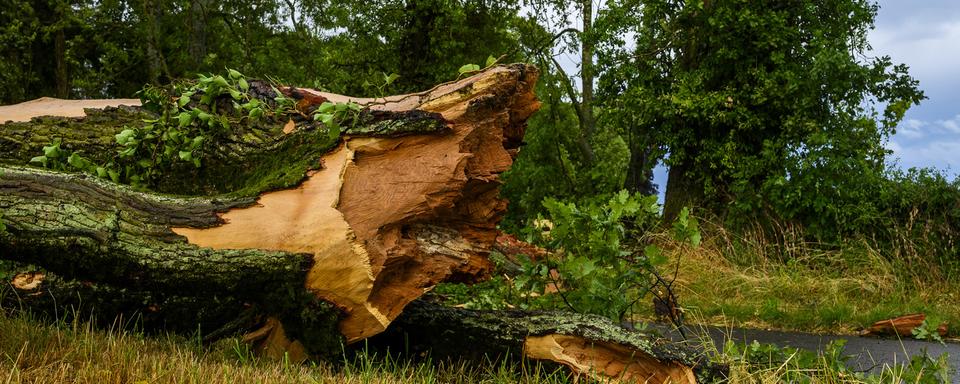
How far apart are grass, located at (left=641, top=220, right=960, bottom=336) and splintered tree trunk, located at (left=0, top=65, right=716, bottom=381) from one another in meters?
5.61

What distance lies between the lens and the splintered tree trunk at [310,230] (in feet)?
14.3

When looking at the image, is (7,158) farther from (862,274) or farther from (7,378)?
(862,274)

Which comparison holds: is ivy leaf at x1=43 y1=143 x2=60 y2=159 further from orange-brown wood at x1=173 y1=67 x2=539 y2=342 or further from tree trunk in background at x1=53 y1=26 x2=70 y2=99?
tree trunk in background at x1=53 y1=26 x2=70 y2=99

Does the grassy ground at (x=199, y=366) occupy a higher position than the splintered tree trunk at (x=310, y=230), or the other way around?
the splintered tree trunk at (x=310, y=230)

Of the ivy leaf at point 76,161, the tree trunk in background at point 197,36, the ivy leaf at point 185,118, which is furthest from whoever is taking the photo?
the tree trunk in background at point 197,36

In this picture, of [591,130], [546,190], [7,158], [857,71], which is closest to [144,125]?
[7,158]

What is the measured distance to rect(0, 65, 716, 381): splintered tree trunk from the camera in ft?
14.3

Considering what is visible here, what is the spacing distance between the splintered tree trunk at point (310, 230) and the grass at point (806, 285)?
5615mm

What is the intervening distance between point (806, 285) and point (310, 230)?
8786 millimetres

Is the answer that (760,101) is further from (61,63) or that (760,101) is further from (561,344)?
(61,63)

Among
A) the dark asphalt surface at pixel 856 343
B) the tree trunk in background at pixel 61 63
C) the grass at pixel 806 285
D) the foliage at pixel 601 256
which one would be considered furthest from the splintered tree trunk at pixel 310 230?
the tree trunk in background at pixel 61 63

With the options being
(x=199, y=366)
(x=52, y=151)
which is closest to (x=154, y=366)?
(x=199, y=366)

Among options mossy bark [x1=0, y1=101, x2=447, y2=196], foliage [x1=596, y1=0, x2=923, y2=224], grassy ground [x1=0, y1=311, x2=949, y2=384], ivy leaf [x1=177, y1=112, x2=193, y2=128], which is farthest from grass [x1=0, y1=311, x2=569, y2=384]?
foliage [x1=596, y1=0, x2=923, y2=224]

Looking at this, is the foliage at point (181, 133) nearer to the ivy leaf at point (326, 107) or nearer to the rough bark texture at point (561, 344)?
the ivy leaf at point (326, 107)
